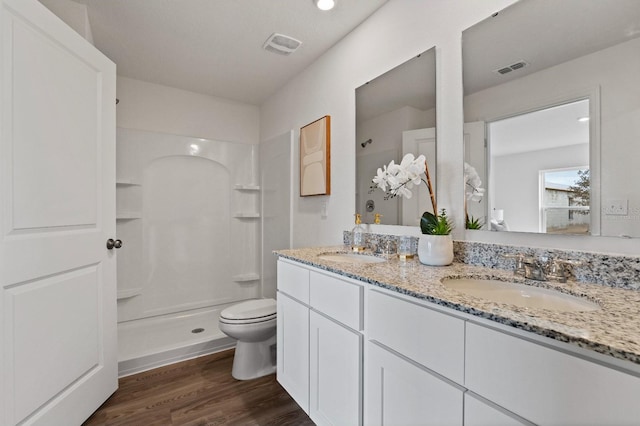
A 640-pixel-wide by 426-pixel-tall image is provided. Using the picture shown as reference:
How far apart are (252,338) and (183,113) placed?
90.3 inches

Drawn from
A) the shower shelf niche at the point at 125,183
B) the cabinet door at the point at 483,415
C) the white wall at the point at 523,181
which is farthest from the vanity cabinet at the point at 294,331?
the shower shelf niche at the point at 125,183

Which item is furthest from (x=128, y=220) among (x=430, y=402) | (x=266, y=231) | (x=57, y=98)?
(x=430, y=402)

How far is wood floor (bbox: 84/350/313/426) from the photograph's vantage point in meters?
1.57

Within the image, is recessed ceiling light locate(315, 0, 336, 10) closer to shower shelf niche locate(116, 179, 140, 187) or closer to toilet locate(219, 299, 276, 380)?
toilet locate(219, 299, 276, 380)

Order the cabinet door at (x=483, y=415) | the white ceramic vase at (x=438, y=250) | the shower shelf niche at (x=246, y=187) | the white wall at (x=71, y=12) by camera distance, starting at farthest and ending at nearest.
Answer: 1. the shower shelf niche at (x=246, y=187)
2. the white wall at (x=71, y=12)
3. the white ceramic vase at (x=438, y=250)
4. the cabinet door at (x=483, y=415)

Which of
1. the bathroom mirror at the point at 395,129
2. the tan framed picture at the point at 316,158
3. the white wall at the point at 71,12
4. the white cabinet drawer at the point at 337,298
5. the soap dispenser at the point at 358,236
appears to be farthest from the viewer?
the tan framed picture at the point at 316,158

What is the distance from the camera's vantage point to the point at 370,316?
1.07 m

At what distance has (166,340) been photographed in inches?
Answer: 93.4

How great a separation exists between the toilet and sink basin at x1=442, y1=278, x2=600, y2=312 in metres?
1.34

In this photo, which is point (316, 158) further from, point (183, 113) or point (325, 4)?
point (183, 113)

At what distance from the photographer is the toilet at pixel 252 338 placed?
1.92m

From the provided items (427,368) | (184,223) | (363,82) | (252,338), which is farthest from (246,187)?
(427,368)

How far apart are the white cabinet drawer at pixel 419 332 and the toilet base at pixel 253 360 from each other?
4.07 feet

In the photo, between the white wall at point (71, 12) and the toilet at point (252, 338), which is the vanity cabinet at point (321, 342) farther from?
the white wall at point (71, 12)
